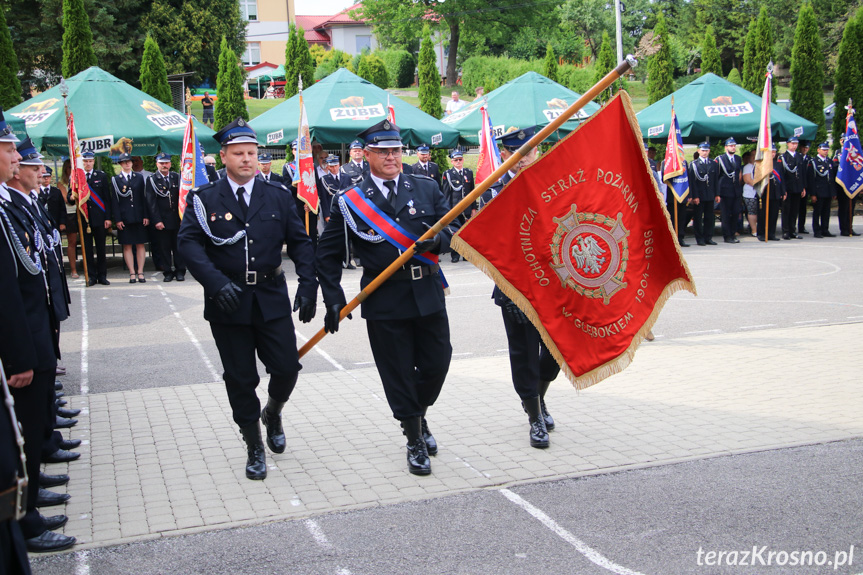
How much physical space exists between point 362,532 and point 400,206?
2.09 m

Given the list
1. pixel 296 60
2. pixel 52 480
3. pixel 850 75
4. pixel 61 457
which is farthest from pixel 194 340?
pixel 850 75

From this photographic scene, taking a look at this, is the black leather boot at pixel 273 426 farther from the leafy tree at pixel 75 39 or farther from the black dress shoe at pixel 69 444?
the leafy tree at pixel 75 39

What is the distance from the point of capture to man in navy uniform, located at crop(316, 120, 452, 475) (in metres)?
5.48

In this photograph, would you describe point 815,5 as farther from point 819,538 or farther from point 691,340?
point 819,538

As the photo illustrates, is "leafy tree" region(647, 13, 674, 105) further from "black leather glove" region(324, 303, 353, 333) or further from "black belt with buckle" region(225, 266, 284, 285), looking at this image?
"black belt with buckle" region(225, 266, 284, 285)

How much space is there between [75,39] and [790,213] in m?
18.4

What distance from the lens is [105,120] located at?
17641mm

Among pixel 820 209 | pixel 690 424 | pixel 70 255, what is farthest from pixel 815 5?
pixel 690 424

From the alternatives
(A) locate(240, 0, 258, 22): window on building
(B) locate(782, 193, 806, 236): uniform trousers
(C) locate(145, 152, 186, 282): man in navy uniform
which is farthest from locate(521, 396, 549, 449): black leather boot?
(A) locate(240, 0, 258, 22): window on building

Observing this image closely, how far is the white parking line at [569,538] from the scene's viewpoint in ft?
13.3

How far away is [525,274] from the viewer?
542 cm

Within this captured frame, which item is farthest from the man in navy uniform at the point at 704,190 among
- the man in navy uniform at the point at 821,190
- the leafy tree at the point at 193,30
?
the leafy tree at the point at 193,30

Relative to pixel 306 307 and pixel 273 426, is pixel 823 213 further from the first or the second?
pixel 306 307

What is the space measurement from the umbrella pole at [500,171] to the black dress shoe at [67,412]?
2.45 metres
